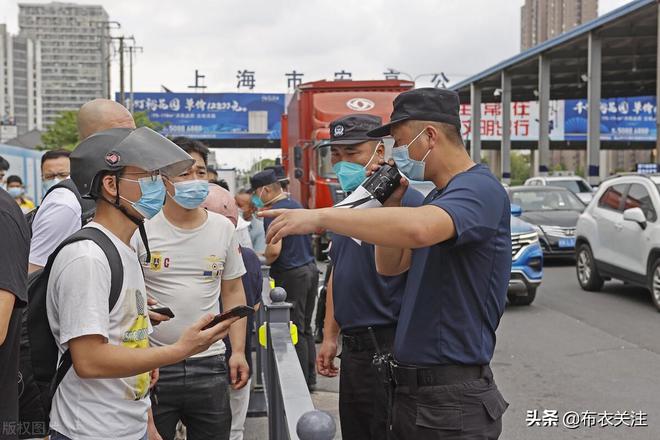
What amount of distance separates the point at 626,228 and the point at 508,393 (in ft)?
17.7

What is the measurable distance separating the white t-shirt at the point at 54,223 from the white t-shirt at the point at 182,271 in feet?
1.21

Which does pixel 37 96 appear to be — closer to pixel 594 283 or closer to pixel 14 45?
pixel 14 45

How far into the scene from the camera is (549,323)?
33.2 ft

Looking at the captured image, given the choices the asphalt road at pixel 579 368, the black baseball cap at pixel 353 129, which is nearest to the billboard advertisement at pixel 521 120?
the asphalt road at pixel 579 368

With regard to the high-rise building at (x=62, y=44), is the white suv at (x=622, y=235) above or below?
below

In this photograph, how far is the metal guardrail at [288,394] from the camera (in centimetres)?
203

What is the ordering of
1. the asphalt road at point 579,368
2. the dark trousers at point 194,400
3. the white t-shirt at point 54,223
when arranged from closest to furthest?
1. the dark trousers at point 194,400
2. the white t-shirt at point 54,223
3. the asphalt road at point 579,368

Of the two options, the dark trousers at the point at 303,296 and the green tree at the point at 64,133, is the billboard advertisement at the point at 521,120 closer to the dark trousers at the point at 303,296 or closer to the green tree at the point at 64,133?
the green tree at the point at 64,133

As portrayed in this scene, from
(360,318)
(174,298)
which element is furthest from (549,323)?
(174,298)

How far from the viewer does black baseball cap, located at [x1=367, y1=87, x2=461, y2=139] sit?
281 cm

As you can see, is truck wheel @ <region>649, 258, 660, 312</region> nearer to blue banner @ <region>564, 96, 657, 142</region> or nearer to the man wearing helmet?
the man wearing helmet

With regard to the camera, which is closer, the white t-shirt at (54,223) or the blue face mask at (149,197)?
the blue face mask at (149,197)

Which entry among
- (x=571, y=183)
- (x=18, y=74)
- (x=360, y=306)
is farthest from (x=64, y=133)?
(x=18, y=74)

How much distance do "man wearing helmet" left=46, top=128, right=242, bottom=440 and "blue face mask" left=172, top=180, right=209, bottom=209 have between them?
76 centimetres
